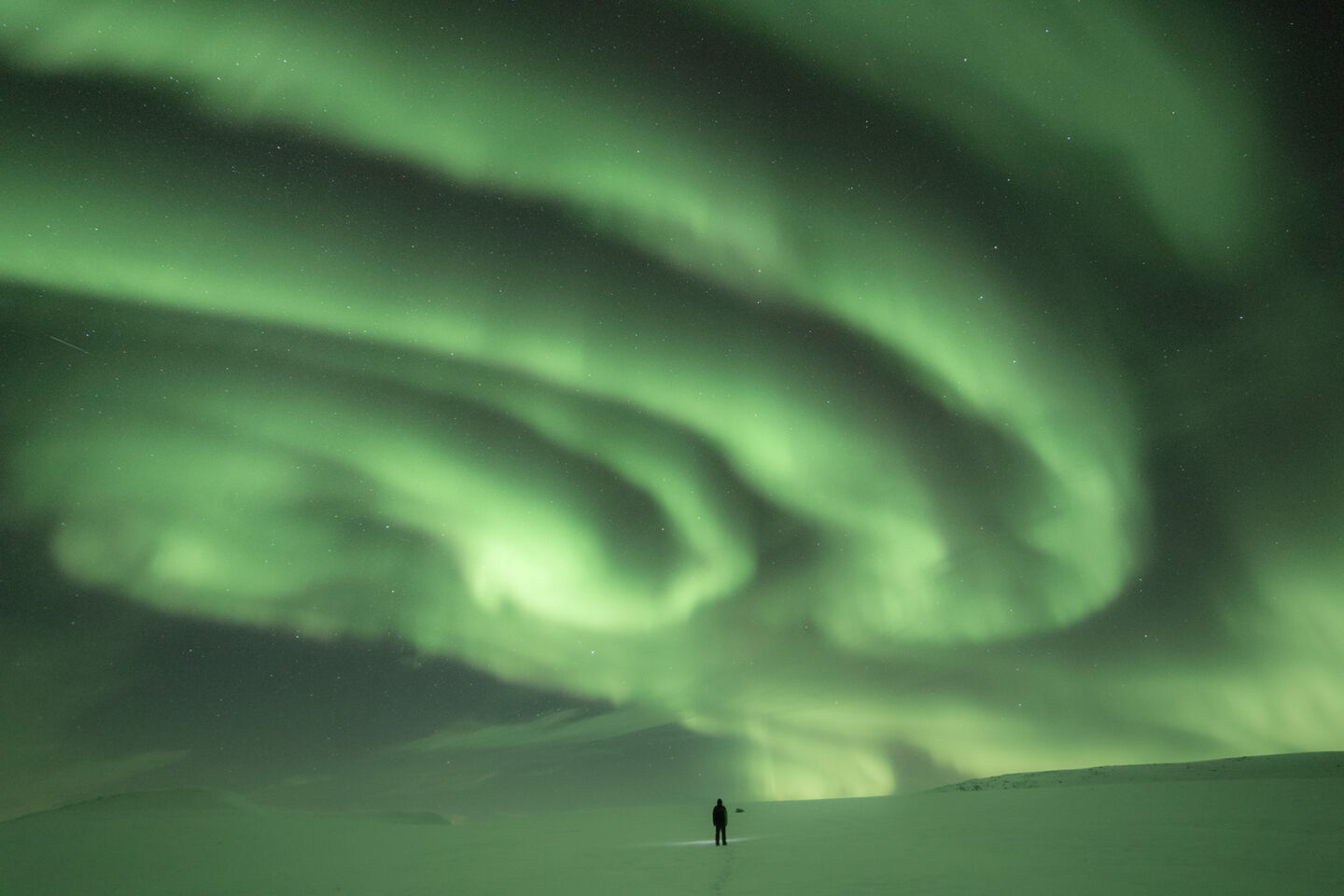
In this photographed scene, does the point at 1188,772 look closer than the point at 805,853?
No

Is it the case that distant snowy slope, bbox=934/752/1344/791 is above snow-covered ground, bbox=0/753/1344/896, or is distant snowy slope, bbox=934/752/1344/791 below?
above

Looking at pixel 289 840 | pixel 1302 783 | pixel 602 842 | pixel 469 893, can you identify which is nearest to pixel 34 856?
pixel 289 840

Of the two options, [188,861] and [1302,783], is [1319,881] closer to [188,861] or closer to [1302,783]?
[1302,783]

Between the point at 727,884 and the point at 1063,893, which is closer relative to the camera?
the point at 1063,893

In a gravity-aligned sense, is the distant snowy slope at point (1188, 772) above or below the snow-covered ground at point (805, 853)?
above

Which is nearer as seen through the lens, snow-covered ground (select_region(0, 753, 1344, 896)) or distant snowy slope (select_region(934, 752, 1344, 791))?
snow-covered ground (select_region(0, 753, 1344, 896))

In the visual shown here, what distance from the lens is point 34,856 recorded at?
3972 cm

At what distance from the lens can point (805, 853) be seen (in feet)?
74.2

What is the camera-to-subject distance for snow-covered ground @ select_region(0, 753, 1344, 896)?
53.9ft

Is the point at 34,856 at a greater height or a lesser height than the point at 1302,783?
lesser

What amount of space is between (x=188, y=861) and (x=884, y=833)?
29.5 m

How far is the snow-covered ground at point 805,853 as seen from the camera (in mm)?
16438

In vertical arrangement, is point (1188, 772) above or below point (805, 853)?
above

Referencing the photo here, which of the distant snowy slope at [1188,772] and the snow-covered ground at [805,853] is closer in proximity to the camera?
the snow-covered ground at [805,853]
